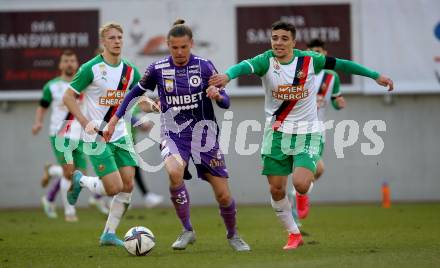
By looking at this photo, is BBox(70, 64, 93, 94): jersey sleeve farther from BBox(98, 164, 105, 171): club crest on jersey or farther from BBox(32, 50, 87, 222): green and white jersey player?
BBox(32, 50, 87, 222): green and white jersey player

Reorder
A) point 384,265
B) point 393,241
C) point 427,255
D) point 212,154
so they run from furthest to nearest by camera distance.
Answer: point 393,241
point 212,154
point 427,255
point 384,265

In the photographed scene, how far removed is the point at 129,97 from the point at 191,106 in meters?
0.67

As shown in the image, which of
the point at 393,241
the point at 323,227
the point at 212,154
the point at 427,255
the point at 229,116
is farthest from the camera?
the point at 229,116

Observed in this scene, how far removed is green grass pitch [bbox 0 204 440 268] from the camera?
27.2 feet

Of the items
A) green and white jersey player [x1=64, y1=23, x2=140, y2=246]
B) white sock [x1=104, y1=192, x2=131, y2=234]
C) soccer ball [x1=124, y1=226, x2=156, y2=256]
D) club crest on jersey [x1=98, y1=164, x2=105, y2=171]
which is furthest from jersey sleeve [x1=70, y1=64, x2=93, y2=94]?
soccer ball [x1=124, y1=226, x2=156, y2=256]

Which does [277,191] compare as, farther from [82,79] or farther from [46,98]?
[46,98]

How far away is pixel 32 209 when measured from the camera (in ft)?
60.4

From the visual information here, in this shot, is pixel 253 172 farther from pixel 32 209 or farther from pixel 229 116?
pixel 32 209

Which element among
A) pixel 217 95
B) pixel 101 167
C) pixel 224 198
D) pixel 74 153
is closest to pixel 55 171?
pixel 74 153

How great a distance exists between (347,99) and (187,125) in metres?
9.49

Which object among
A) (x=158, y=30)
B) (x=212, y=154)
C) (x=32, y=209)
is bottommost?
(x=32, y=209)

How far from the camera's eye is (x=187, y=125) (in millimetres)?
9375

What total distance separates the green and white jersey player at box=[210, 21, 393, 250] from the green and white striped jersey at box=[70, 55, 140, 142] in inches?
67.5

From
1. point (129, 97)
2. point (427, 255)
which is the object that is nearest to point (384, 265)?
point (427, 255)
